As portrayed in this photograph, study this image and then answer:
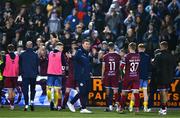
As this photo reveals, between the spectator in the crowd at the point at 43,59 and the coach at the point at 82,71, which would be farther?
the spectator in the crowd at the point at 43,59

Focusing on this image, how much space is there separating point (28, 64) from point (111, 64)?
8.45 feet

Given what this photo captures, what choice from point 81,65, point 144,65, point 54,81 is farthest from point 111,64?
point 54,81

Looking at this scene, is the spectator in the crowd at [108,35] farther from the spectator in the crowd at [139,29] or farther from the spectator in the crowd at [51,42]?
the spectator in the crowd at [51,42]

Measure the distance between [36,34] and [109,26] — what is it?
10.2 feet

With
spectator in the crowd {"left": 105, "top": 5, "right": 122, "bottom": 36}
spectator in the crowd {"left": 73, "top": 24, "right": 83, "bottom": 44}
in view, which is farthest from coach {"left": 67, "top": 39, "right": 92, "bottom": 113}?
spectator in the crowd {"left": 105, "top": 5, "right": 122, "bottom": 36}

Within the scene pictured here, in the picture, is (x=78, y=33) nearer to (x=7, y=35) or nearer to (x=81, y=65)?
(x=7, y=35)

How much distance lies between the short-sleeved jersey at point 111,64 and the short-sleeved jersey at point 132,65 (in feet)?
1.62

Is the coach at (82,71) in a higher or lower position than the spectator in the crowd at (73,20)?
lower

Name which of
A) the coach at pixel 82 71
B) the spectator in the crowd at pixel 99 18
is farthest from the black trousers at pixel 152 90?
the spectator in the crowd at pixel 99 18

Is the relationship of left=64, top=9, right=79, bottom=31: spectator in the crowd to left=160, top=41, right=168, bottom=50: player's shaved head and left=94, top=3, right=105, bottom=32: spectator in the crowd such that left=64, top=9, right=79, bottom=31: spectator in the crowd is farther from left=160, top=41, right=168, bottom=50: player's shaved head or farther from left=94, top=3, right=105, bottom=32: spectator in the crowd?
left=160, top=41, right=168, bottom=50: player's shaved head

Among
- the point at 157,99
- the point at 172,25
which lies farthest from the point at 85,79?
the point at 172,25

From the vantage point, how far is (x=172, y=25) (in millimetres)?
19406

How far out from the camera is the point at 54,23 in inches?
843

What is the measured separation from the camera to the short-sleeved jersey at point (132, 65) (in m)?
14.4
